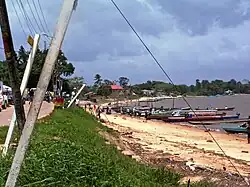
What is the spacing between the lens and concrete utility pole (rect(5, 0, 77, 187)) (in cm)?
407

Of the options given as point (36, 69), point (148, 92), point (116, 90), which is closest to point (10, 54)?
point (36, 69)

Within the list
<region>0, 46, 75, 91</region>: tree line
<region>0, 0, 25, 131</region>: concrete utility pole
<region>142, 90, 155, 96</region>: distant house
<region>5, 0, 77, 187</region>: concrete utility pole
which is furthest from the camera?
<region>142, 90, 155, 96</region>: distant house

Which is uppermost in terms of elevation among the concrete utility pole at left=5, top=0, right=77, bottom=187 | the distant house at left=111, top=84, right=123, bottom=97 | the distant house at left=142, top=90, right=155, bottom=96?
the distant house at left=142, top=90, right=155, bottom=96

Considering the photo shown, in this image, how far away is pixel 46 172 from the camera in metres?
5.80

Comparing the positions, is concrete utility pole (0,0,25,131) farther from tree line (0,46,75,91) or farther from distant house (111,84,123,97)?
distant house (111,84,123,97)

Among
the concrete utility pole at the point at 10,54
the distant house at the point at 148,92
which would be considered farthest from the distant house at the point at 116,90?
the concrete utility pole at the point at 10,54

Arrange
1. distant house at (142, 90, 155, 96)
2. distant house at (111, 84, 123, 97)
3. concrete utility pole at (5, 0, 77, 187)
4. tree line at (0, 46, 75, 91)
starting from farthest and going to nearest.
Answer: distant house at (142, 90, 155, 96) → distant house at (111, 84, 123, 97) → tree line at (0, 46, 75, 91) → concrete utility pole at (5, 0, 77, 187)

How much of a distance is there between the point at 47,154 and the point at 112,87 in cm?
9704

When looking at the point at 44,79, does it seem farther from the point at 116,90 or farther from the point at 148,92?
the point at 148,92

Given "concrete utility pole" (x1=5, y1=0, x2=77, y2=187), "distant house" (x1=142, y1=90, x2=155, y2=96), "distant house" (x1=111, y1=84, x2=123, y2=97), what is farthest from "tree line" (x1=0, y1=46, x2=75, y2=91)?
"distant house" (x1=142, y1=90, x2=155, y2=96)

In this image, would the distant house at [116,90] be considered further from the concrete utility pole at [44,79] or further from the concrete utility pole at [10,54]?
the concrete utility pole at [44,79]

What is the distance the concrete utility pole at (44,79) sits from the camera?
13.3 ft

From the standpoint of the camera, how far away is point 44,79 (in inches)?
163

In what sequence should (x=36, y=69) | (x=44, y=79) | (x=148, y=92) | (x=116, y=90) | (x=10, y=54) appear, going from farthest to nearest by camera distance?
(x=148, y=92), (x=116, y=90), (x=36, y=69), (x=10, y=54), (x=44, y=79)
